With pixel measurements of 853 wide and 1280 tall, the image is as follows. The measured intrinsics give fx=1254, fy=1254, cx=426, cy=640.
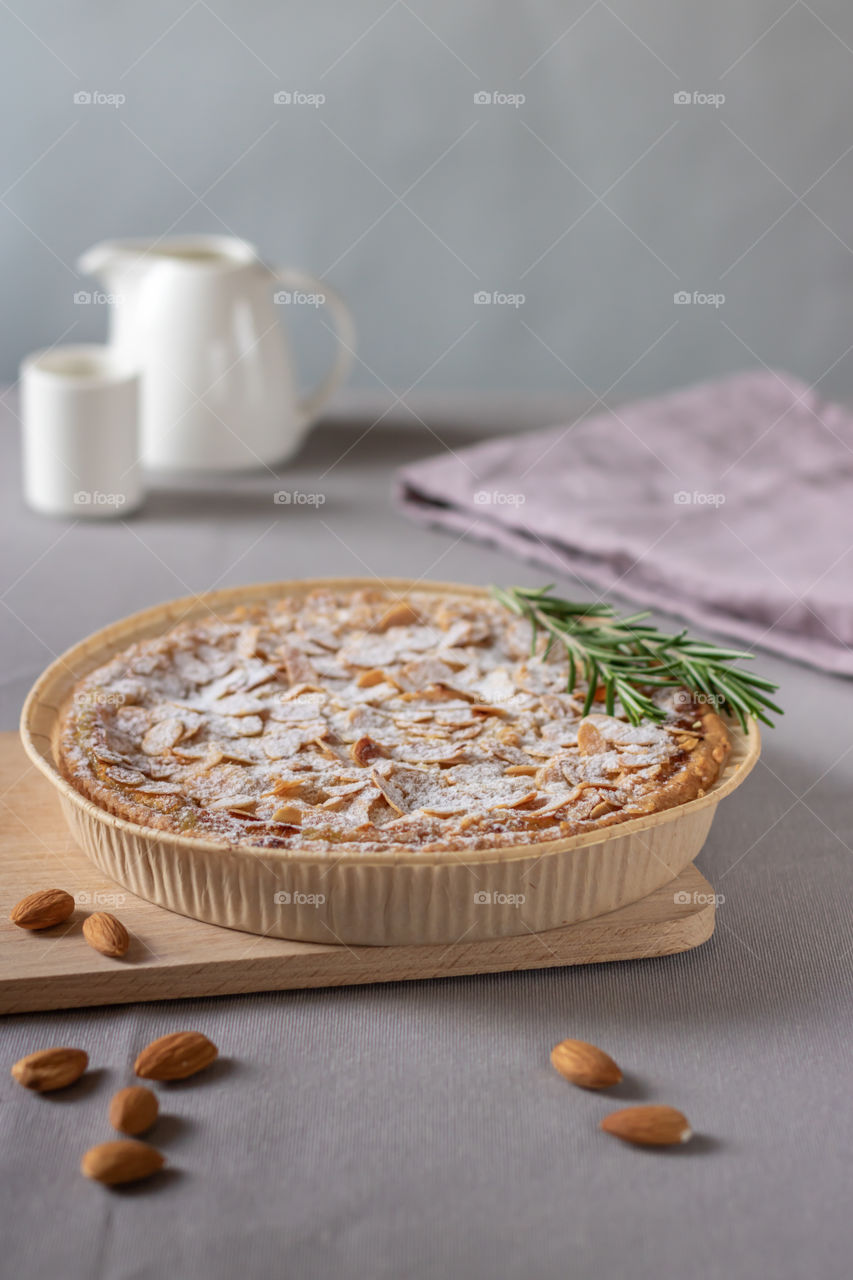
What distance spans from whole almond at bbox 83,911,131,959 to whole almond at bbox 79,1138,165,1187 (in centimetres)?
17

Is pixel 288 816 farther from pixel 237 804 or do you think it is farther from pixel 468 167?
pixel 468 167

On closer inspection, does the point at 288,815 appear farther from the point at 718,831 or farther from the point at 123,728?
the point at 718,831

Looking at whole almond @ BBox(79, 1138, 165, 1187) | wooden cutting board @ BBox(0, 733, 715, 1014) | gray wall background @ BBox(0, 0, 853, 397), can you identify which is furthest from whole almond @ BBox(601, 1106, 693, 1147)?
gray wall background @ BBox(0, 0, 853, 397)

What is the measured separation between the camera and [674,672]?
1119 mm

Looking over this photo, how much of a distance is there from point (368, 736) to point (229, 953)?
230 mm

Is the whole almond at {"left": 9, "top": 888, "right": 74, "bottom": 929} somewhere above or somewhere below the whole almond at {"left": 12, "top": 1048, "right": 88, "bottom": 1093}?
above

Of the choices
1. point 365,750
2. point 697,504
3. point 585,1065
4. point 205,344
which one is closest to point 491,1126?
point 585,1065

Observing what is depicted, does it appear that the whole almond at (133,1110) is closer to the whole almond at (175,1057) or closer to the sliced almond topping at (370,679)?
the whole almond at (175,1057)

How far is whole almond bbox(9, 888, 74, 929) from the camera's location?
0.91 m

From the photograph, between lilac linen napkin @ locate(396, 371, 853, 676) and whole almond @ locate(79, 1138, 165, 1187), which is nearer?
whole almond @ locate(79, 1138, 165, 1187)

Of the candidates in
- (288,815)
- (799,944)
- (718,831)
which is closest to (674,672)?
(718,831)

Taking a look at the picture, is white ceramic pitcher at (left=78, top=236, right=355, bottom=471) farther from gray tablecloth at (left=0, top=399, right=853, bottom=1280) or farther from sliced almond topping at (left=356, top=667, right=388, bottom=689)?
gray tablecloth at (left=0, top=399, right=853, bottom=1280)

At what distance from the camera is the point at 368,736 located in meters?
1.04

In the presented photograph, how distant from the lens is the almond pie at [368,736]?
92 cm
